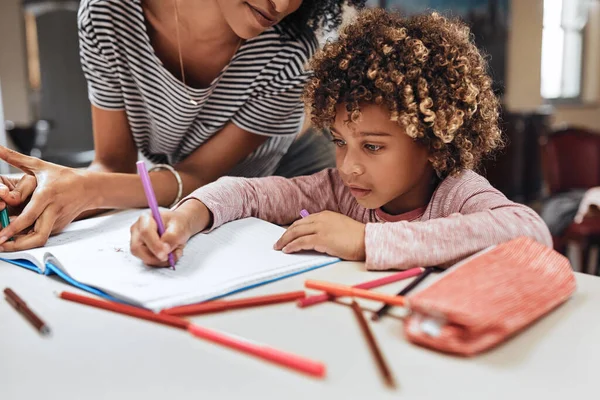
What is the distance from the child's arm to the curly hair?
0.60 metres

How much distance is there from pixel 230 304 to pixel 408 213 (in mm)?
410

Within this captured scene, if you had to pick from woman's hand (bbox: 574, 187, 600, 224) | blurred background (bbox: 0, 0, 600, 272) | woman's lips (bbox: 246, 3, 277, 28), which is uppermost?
woman's lips (bbox: 246, 3, 277, 28)

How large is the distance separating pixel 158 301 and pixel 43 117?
331cm

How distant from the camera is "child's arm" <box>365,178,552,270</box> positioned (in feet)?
2.05

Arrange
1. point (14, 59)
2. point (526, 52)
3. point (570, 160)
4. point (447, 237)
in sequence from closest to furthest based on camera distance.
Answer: point (447, 237) → point (570, 160) → point (14, 59) → point (526, 52)

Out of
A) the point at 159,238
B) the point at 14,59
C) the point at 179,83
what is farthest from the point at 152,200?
the point at 14,59

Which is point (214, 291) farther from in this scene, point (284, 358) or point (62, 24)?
point (62, 24)

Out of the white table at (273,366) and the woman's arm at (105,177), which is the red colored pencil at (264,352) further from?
the woman's arm at (105,177)

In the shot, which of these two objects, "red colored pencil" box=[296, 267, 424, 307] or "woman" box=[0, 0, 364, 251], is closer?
"red colored pencil" box=[296, 267, 424, 307]

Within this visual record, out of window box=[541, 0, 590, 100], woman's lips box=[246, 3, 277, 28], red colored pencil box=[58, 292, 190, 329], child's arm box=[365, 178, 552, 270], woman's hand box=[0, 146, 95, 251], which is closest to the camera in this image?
red colored pencil box=[58, 292, 190, 329]

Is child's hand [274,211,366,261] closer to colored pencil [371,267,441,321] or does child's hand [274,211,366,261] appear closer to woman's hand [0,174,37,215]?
colored pencil [371,267,441,321]

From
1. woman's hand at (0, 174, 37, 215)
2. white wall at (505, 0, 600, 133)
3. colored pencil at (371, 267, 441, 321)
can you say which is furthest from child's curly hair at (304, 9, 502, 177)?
white wall at (505, 0, 600, 133)

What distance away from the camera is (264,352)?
0.42 meters

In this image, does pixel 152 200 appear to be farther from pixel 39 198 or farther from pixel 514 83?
pixel 514 83
